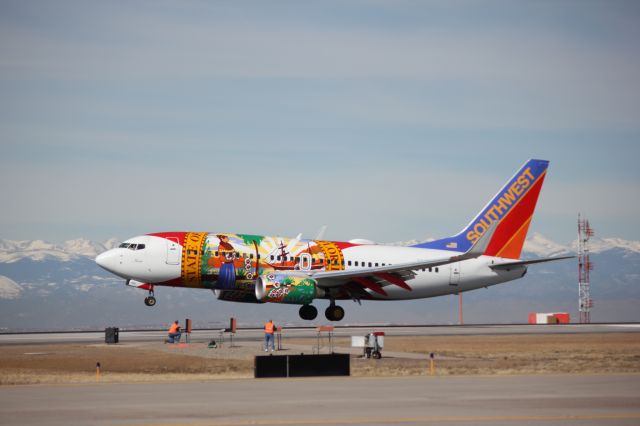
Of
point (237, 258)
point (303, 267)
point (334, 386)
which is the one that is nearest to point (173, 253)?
point (237, 258)

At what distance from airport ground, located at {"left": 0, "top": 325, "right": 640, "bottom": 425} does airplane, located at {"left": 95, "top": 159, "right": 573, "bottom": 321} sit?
847 centimetres

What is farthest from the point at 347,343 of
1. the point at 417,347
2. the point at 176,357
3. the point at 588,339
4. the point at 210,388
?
the point at 210,388

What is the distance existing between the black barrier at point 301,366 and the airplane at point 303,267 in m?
25.9

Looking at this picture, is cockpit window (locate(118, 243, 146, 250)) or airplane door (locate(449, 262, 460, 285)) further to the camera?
airplane door (locate(449, 262, 460, 285))

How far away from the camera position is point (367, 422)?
2533 cm

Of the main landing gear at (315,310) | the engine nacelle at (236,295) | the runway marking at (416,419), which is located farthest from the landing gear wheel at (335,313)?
the runway marking at (416,419)

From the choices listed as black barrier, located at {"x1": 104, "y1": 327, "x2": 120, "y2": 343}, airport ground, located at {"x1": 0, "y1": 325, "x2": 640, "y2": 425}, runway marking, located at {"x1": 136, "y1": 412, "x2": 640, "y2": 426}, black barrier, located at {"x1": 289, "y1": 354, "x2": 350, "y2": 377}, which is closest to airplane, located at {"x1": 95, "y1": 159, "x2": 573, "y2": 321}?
black barrier, located at {"x1": 104, "y1": 327, "x2": 120, "y2": 343}

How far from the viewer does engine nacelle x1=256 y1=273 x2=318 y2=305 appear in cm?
6375

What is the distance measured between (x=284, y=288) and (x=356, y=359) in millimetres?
19304

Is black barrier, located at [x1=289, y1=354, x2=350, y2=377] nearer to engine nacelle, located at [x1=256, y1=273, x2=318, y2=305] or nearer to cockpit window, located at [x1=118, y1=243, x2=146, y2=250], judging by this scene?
engine nacelle, located at [x1=256, y1=273, x2=318, y2=305]

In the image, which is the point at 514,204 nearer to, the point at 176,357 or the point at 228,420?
the point at 176,357

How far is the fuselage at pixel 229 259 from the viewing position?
6494 centimetres

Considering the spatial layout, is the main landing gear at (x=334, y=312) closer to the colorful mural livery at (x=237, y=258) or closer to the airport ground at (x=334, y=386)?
the colorful mural livery at (x=237, y=258)

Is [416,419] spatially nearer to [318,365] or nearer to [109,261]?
[318,365]
